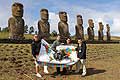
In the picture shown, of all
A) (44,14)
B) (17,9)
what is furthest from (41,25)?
(17,9)

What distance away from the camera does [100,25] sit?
4300cm

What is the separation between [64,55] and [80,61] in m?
0.83

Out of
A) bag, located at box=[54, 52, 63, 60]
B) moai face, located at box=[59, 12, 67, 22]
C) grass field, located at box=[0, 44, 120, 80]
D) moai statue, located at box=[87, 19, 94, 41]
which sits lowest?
grass field, located at box=[0, 44, 120, 80]

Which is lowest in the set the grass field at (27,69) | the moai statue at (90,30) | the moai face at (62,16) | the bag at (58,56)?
the grass field at (27,69)

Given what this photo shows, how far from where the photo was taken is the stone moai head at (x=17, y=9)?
26.0 m

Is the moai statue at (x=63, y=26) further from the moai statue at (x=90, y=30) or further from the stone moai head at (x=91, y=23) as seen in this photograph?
the stone moai head at (x=91, y=23)

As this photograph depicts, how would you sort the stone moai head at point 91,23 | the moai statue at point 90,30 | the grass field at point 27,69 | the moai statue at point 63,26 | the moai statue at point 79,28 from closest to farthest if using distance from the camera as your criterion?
the grass field at point 27,69 < the moai statue at point 63,26 < the moai statue at point 79,28 < the moai statue at point 90,30 < the stone moai head at point 91,23

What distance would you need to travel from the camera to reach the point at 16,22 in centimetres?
2612

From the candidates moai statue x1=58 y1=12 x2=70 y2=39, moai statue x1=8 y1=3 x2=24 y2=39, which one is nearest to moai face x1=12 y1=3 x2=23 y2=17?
moai statue x1=8 y1=3 x2=24 y2=39

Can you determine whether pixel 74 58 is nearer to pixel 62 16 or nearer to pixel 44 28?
pixel 44 28

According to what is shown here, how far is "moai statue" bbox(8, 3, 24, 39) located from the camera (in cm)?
2598

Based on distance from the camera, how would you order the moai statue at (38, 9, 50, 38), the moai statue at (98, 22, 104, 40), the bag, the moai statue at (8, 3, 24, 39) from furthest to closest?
1. the moai statue at (98, 22, 104, 40)
2. the moai statue at (38, 9, 50, 38)
3. the moai statue at (8, 3, 24, 39)
4. the bag

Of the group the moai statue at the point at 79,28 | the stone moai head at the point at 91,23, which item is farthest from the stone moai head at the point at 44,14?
the stone moai head at the point at 91,23

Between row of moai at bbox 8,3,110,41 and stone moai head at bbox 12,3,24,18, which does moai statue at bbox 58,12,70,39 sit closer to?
row of moai at bbox 8,3,110,41
